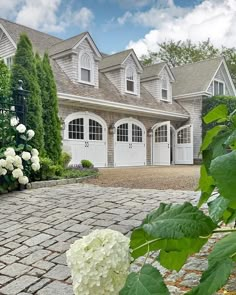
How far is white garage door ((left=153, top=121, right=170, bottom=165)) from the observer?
47.5ft

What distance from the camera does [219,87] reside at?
17.0m

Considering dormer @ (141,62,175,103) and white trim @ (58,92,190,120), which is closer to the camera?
white trim @ (58,92,190,120)

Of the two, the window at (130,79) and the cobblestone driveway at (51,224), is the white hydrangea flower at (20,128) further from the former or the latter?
the window at (130,79)

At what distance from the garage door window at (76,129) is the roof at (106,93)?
1018mm

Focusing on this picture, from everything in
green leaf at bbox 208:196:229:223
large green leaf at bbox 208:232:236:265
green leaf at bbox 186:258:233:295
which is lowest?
green leaf at bbox 186:258:233:295

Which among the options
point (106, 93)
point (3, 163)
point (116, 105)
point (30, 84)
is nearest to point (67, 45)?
point (106, 93)

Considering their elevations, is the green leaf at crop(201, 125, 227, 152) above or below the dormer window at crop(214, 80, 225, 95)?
below

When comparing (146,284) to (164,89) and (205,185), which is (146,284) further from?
(164,89)

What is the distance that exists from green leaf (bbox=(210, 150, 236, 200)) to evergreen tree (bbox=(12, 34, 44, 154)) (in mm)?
6785

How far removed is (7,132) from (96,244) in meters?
5.40

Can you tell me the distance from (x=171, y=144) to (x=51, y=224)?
1307cm

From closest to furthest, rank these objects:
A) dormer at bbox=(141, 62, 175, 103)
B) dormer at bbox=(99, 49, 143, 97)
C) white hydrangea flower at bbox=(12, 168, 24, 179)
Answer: white hydrangea flower at bbox=(12, 168, 24, 179) → dormer at bbox=(99, 49, 143, 97) → dormer at bbox=(141, 62, 175, 103)

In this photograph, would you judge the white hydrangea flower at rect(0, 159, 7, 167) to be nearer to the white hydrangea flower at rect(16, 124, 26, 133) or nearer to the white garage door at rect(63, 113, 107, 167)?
the white hydrangea flower at rect(16, 124, 26, 133)

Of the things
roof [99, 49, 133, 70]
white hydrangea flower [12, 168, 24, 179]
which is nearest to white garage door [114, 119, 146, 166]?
roof [99, 49, 133, 70]
